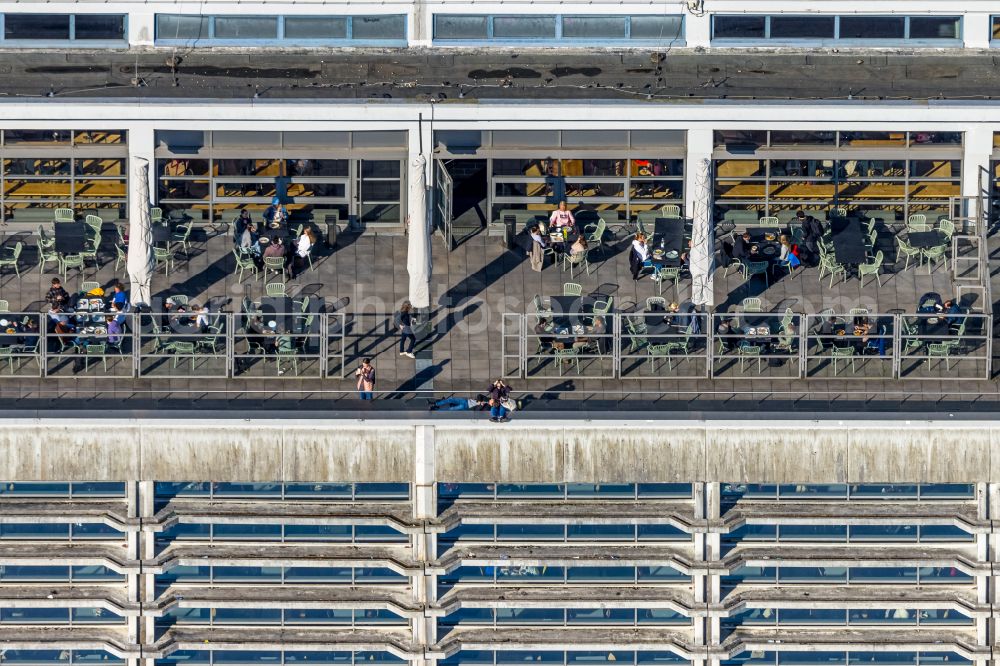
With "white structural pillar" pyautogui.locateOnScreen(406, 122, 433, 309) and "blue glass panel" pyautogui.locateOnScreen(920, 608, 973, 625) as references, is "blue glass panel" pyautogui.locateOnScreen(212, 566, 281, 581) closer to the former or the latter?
"white structural pillar" pyautogui.locateOnScreen(406, 122, 433, 309)

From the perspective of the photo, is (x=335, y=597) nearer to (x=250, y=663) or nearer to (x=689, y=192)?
(x=250, y=663)

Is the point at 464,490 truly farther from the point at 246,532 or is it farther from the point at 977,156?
the point at 977,156

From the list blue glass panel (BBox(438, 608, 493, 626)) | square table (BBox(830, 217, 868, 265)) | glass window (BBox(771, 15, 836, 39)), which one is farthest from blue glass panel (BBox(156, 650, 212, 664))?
glass window (BBox(771, 15, 836, 39))

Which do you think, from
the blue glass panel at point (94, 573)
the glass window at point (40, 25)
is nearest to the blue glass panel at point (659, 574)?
the blue glass panel at point (94, 573)

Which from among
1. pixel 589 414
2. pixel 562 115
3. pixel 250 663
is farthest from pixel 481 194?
pixel 250 663

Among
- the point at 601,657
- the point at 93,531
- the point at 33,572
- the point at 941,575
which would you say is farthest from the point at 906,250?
the point at 33,572
